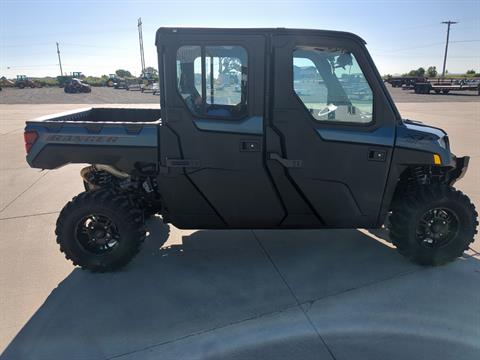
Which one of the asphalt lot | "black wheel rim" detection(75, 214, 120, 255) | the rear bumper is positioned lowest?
the asphalt lot

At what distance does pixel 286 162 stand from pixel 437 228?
5.41 feet

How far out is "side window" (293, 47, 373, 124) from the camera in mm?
3184

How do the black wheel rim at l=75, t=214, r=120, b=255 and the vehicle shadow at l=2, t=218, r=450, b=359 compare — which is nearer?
the vehicle shadow at l=2, t=218, r=450, b=359

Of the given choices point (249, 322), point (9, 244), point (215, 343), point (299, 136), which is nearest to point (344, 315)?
point (249, 322)

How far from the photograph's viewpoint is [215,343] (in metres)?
2.55

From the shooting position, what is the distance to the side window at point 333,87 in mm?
3184

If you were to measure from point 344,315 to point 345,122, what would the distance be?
1.63 metres

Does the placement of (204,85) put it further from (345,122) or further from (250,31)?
(345,122)

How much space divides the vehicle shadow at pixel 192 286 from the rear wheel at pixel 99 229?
171 millimetres

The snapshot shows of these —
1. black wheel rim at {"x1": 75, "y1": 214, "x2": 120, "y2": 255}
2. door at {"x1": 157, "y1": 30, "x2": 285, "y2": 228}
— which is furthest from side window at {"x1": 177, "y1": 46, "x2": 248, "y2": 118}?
black wheel rim at {"x1": 75, "y1": 214, "x2": 120, "y2": 255}

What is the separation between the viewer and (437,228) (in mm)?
3525

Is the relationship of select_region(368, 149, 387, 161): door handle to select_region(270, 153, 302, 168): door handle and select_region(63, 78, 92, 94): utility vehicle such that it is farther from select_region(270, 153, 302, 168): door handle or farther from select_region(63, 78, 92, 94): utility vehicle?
select_region(63, 78, 92, 94): utility vehicle

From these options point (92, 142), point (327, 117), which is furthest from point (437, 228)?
point (92, 142)

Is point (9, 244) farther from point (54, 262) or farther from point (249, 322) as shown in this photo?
point (249, 322)
